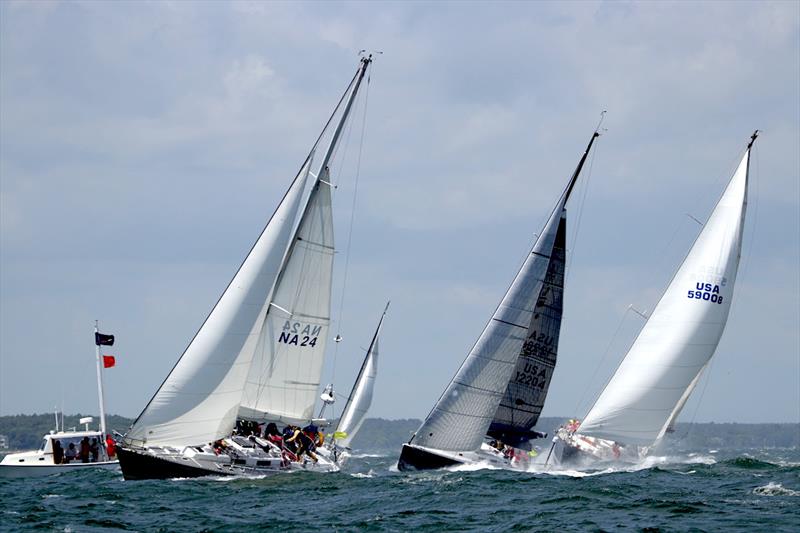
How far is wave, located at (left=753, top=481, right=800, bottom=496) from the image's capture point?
29.1 metres

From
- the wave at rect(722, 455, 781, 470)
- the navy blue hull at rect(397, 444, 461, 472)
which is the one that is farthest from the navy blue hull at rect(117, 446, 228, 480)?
the wave at rect(722, 455, 781, 470)

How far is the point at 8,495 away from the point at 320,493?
29.9 ft

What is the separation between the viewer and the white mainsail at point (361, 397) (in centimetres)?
5141

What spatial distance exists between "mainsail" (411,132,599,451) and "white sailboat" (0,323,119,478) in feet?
45.3

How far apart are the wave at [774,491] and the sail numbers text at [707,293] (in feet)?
32.0

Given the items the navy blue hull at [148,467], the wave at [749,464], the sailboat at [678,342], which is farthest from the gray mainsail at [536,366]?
the navy blue hull at [148,467]

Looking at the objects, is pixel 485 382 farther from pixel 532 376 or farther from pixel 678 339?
pixel 678 339

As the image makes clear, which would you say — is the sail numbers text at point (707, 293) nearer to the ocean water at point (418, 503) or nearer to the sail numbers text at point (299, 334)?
the ocean water at point (418, 503)

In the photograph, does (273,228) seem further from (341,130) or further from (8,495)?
(8,495)

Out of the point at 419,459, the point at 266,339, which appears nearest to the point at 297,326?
the point at 266,339

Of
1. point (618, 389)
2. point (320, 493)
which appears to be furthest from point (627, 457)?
point (320, 493)

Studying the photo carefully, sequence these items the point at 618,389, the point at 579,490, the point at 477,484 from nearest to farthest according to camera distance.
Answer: the point at 579,490 < the point at 477,484 < the point at 618,389

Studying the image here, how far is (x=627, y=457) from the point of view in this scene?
4281 centimetres

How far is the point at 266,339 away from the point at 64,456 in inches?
496
